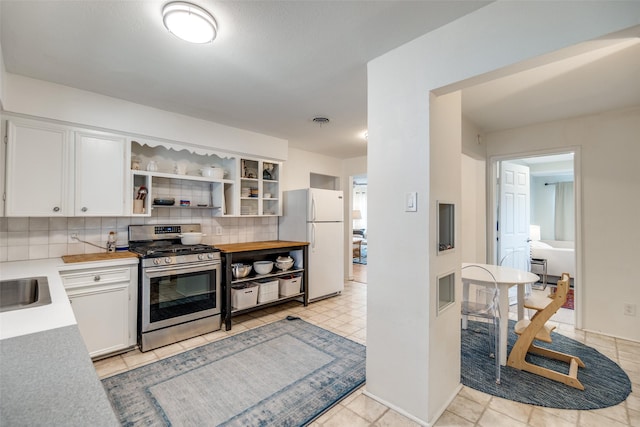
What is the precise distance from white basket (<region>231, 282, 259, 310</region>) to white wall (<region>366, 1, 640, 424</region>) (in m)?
1.82

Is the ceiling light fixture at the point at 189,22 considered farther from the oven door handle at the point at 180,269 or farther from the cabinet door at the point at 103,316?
the cabinet door at the point at 103,316

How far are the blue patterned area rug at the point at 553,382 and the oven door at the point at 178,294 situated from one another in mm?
2475

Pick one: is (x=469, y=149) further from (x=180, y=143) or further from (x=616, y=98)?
(x=180, y=143)

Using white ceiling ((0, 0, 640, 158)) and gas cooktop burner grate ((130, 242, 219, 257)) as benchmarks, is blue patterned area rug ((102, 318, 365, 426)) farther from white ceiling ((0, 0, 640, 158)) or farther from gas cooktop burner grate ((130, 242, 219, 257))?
white ceiling ((0, 0, 640, 158))

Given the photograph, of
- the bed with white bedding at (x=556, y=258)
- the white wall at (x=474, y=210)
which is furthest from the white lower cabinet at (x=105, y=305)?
the bed with white bedding at (x=556, y=258)

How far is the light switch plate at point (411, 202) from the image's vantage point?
1.80m

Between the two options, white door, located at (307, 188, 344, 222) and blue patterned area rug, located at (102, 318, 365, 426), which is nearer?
blue patterned area rug, located at (102, 318, 365, 426)

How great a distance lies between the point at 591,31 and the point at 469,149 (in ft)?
7.80

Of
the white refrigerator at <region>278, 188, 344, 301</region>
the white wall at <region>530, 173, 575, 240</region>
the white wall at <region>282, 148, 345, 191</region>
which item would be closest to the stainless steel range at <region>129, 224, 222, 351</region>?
the white refrigerator at <region>278, 188, 344, 301</region>

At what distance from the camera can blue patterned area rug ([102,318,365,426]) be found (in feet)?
6.11

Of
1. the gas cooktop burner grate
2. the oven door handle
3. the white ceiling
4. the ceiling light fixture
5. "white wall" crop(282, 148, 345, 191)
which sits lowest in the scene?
the oven door handle

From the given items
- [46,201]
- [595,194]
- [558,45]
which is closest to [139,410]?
[46,201]

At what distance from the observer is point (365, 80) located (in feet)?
7.90

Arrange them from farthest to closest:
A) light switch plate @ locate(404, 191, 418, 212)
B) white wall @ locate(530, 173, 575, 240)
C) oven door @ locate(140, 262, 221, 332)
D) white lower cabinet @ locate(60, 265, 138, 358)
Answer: white wall @ locate(530, 173, 575, 240), oven door @ locate(140, 262, 221, 332), white lower cabinet @ locate(60, 265, 138, 358), light switch plate @ locate(404, 191, 418, 212)
